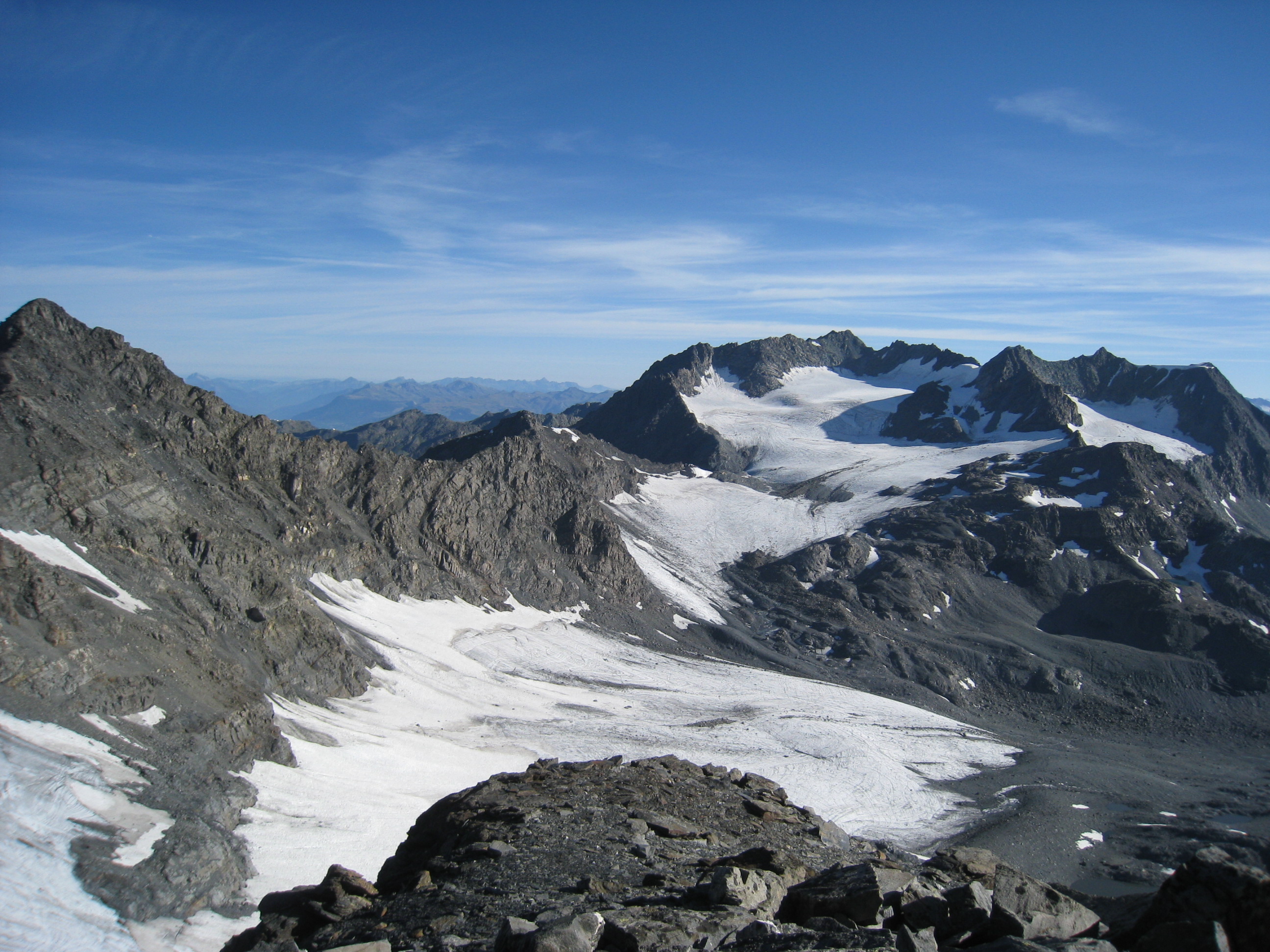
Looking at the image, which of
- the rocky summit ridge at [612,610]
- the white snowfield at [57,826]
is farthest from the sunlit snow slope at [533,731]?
the white snowfield at [57,826]

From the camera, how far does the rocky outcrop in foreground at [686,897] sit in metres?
10.3

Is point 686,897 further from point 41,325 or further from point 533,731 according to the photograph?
point 41,325

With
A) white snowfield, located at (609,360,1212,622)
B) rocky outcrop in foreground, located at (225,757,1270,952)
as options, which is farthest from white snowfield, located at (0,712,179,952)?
white snowfield, located at (609,360,1212,622)

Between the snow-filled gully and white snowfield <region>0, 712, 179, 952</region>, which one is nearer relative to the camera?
white snowfield <region>0, 712, 179, 952</region>

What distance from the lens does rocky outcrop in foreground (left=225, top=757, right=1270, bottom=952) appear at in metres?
10.3

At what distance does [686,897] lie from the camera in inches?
606

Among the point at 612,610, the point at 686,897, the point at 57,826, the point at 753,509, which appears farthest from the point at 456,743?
the point at 753,509

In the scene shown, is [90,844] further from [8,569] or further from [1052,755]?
[1052,755]

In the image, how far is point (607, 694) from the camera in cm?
7862

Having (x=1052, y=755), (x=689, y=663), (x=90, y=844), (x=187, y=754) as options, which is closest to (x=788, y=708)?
(x=689, y=663)

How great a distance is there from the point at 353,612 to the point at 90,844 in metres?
51.0

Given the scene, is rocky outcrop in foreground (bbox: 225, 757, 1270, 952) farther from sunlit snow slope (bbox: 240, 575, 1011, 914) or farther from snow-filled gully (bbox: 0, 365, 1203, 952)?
sunlit snow slope (bbox: 240, 575, 1011, 914)

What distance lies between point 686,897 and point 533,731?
52731 mm

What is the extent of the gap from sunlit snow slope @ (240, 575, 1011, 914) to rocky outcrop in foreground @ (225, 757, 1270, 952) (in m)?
15.4
